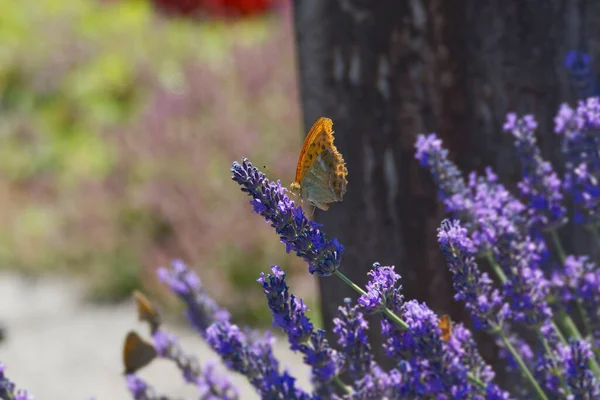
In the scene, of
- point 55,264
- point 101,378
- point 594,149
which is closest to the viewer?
point 594,149

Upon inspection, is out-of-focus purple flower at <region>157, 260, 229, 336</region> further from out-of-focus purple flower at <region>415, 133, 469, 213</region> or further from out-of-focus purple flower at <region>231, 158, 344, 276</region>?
out-of-focus purple flower at <region>231, 158, 344, 276</region>

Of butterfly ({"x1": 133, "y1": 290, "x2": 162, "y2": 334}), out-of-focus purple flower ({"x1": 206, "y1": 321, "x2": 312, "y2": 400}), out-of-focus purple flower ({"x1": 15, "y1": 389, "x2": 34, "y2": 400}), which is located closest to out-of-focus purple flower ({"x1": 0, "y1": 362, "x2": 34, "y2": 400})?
out-of-focus purple flower ({"x1": 15, "y1": 389, "x2": 34, "y2": 400})

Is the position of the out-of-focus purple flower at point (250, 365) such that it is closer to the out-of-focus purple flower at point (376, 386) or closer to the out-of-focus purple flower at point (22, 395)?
the out-of-focus purple flower at point (376, 386)

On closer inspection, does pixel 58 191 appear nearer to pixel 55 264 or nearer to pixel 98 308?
pixel 55 264

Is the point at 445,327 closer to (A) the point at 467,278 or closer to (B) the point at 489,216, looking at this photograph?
(A) the point at 467,278

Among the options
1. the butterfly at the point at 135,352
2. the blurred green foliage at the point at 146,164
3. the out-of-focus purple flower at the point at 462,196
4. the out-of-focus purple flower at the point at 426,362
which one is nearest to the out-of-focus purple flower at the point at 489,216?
the out-of-focus purple flower at the point at 462,196

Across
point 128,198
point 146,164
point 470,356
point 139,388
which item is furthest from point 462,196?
point 128,198

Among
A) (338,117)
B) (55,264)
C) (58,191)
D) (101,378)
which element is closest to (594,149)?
(338,117)
